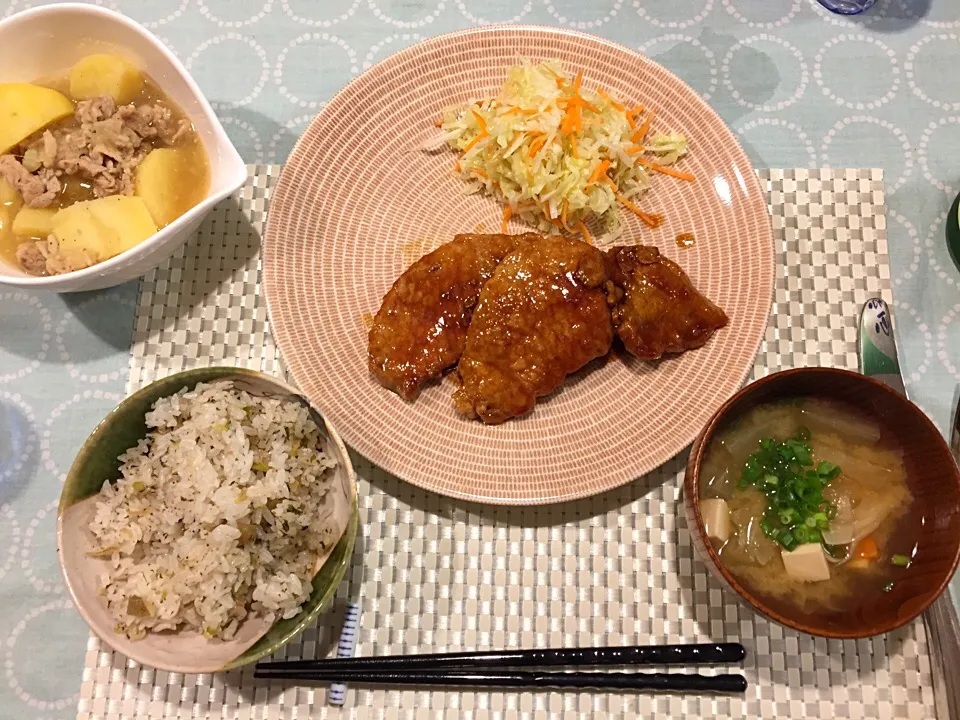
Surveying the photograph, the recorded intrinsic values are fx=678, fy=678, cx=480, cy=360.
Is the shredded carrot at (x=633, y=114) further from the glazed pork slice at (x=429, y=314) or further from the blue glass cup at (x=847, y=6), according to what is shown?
the blue glass cup at (x=847, y=6)

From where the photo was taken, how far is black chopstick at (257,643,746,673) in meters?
2.21

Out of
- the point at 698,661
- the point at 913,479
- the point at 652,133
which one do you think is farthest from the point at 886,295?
the point at 698,661

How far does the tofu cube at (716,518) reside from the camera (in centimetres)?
205

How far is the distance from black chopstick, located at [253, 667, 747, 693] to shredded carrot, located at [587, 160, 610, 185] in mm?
1758

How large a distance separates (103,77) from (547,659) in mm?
2491

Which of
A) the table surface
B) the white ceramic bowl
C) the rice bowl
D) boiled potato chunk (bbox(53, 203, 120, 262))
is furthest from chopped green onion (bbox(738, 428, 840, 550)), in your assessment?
boiled potato chunk (bbox(53, 203, 120, 262))

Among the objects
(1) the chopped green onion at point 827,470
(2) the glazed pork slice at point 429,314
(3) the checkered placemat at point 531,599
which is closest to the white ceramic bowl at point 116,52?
(3) the checkered placemat at point 531,599

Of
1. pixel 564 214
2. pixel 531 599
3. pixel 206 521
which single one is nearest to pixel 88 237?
pixel 206 521

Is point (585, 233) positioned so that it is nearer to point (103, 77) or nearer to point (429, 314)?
point (429, 314)

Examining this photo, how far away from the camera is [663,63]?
292 cm

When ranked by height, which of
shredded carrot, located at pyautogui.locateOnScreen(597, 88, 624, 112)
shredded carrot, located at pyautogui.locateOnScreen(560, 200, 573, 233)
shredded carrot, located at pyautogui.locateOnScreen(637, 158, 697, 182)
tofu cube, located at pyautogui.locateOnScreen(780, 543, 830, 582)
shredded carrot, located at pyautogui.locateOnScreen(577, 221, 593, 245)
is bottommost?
tofu cube, located at pyautogui.locateOnScreen(780, 543, 830, 582)

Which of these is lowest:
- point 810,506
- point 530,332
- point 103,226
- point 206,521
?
point 206,521

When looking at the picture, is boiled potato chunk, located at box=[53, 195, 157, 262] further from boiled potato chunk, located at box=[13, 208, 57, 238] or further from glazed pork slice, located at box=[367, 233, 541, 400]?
glazed pork slice, located at box=[367, 233, 541, 400]

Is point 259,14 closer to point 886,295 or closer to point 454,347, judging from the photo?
point 454,347
